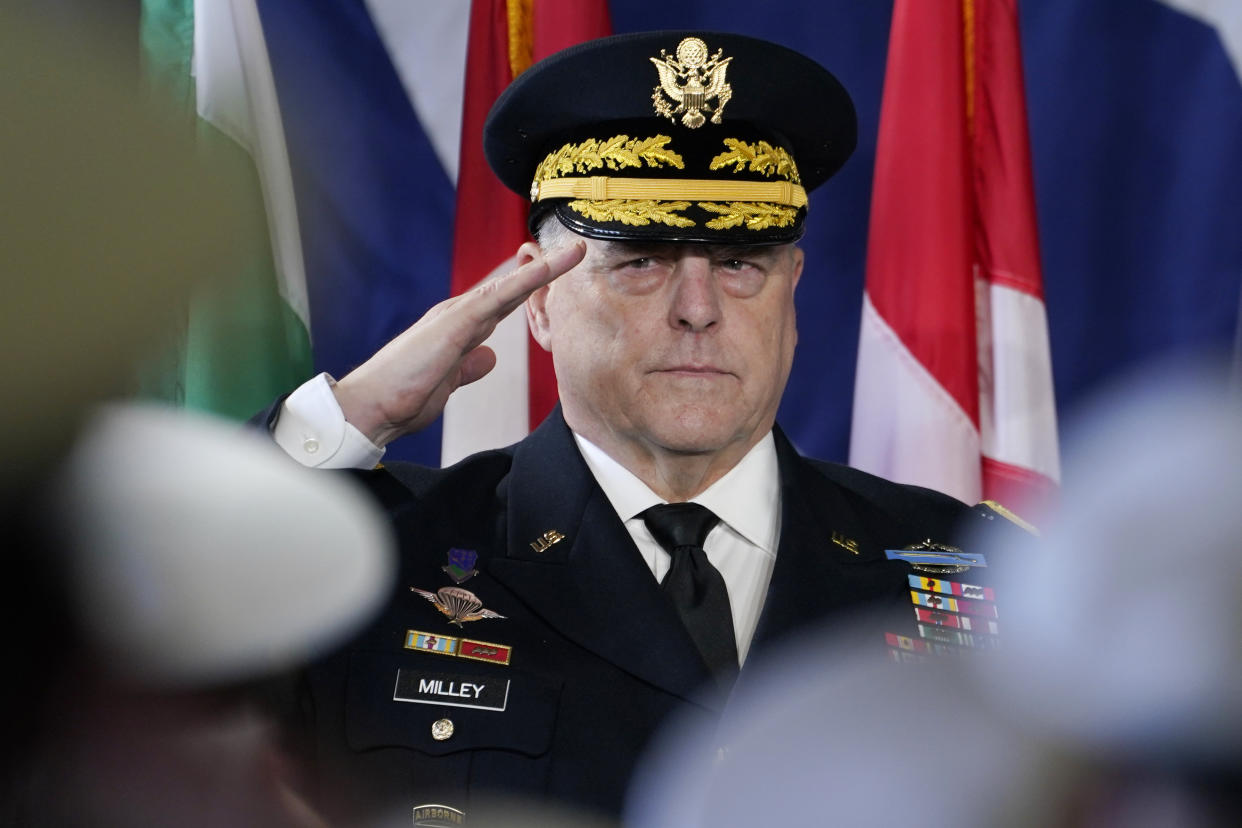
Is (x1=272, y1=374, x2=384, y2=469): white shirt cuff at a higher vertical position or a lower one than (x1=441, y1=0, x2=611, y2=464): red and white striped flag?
lower

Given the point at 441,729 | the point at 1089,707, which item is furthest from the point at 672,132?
the point at 1089,707

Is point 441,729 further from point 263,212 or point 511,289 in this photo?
point 263,212

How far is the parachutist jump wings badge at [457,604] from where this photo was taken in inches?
54.4

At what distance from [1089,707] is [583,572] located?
1.15m

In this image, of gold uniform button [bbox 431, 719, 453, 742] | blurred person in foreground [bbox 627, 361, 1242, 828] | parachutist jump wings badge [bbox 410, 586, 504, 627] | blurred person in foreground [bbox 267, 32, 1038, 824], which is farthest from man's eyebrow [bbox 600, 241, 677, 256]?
blurred person in foreground [bbox 627, 361, 1242, 828]

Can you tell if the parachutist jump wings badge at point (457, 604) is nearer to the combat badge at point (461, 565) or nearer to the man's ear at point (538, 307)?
the combat badge at point (461, 565)

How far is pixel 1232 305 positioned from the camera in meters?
2.22

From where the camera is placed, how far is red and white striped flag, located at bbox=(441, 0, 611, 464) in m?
2.09

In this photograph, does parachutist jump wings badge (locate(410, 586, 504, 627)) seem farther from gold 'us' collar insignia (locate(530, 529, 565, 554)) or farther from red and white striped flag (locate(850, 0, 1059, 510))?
red and white striped flag (locate(850, 0, 1059, 510))

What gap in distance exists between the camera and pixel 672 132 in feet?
4.93

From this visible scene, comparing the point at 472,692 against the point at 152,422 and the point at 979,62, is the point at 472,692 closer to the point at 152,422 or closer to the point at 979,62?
the point at 152,422

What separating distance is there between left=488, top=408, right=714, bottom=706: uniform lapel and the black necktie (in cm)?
3

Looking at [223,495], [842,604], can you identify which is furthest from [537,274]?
[223,495]

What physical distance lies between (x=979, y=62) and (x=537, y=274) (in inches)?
→ 48.5
